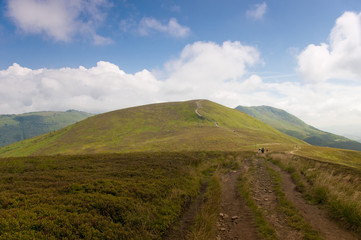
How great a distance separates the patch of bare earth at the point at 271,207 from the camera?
7504 mm

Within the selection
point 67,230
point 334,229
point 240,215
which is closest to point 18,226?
point 67,230

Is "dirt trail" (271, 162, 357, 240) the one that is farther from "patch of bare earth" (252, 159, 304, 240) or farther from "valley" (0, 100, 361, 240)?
"patch of bare earth" (252, 159, 304, 240)

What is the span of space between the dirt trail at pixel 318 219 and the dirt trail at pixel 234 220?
304cm

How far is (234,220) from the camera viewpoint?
8844 mm

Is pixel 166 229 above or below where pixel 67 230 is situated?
below

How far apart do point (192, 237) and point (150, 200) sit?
169 inches

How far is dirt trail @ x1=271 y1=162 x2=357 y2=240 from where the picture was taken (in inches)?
289

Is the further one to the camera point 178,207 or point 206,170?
point 206,170

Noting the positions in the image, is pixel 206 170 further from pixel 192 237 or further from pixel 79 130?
pixel 79 130

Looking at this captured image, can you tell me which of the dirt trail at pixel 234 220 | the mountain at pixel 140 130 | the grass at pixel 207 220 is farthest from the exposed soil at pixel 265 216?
the mountain at pixel 140 130

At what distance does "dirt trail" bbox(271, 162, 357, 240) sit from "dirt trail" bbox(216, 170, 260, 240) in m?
3.04

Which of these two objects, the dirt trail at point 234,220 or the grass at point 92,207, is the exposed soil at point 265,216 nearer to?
the dirt trail at point 234,220

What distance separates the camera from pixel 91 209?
9297 mm

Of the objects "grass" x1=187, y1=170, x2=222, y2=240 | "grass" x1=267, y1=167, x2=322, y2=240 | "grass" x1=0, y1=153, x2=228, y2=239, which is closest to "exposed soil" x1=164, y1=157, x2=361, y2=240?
"grass" x1=267, y1=167, x2=322, y2=240
